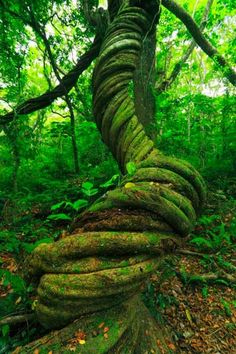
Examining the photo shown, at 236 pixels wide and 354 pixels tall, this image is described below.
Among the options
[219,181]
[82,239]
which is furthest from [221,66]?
[82,239]

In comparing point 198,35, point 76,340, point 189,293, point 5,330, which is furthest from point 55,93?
point 76,340

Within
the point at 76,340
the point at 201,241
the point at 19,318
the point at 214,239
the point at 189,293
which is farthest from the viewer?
the point at 214,239

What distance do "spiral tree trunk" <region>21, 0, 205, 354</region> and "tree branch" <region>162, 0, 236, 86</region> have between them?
3422 millimetres

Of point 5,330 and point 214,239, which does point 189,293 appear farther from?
point 5,330

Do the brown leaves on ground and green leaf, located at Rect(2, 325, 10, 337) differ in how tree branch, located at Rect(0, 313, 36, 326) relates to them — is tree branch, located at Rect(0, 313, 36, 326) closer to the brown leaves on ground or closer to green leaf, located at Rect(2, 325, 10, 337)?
green leaf, located at Rect(2, 325, 10, 337)

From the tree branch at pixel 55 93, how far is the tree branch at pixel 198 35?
126cm

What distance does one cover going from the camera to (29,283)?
1.82 m

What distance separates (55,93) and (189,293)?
3619mm

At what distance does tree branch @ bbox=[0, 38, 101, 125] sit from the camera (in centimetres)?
424

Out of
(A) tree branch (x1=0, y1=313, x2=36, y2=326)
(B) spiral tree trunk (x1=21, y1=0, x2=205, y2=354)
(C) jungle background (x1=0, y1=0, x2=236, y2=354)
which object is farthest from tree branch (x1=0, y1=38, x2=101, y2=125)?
(A) tree branch (x1=0, y1=313, x2=36, y2=326)

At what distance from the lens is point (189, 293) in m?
2.37

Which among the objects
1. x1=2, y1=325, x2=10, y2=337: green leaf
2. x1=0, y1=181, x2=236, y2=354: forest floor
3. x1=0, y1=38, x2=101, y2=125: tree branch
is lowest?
x1=0, y1=181, x2=236, y2=354: forest floor

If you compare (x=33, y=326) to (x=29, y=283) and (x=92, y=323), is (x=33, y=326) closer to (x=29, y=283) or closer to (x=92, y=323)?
(x=29, y=283)

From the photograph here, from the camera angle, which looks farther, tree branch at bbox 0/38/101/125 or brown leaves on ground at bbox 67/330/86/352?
tree branch at bbox 0/38/101/125
